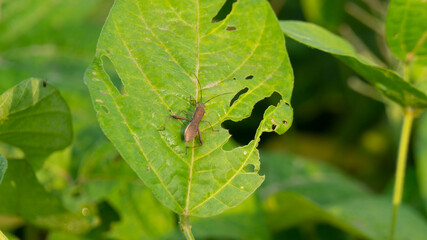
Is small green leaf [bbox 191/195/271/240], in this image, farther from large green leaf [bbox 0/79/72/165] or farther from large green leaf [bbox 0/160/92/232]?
large green leaf [bbox 0/79/72/165]

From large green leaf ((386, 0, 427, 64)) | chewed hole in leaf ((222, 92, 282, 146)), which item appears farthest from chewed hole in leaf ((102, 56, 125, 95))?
chewed hole in leaf ((222, 92, 282, 146))

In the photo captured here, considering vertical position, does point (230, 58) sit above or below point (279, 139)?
above

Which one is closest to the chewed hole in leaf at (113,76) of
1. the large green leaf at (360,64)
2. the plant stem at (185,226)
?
the plant stem at (185,226)

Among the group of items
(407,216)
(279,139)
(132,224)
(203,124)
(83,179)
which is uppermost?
(203,124)

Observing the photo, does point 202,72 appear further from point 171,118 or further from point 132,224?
point 132,224

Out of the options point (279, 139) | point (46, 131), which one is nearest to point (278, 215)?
point (46, 131)

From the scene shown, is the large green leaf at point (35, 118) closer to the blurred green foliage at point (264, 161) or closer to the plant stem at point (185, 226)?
the blurred green foliage at point (264, 161)

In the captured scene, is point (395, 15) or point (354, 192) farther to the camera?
point (354, 192)
